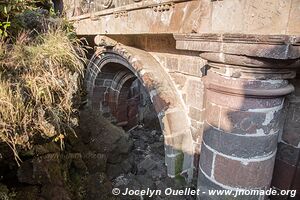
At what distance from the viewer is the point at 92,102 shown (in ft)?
14.6

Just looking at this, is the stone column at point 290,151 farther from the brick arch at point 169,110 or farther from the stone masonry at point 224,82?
the brick arch at point 169,110

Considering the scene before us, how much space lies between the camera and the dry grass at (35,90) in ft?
5.27

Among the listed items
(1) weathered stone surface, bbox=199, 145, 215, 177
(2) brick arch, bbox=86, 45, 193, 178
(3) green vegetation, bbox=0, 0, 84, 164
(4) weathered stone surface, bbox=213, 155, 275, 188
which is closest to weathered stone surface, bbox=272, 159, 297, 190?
(4) weathered stone surface, bbox=213, 155, 275, 188

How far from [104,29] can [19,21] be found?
104cm

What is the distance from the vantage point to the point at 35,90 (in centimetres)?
183

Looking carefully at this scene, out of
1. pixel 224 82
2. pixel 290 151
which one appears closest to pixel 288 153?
pixel 290 151

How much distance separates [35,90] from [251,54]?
1.67 metres

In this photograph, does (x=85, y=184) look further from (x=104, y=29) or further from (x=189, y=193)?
(x=104, y=29)

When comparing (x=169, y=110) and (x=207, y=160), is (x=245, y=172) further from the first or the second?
(x=169, y=110)

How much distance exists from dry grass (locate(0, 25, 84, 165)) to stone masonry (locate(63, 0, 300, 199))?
873 millimetres

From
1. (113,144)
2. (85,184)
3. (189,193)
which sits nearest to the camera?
(85,184)

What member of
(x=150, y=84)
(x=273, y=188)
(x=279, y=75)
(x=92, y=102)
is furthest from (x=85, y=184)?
(x=92, y=102)

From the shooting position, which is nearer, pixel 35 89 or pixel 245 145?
pixel 245 145

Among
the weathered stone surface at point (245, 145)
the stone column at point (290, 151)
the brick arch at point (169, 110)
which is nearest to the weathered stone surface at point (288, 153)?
the stone column at point (290, 151)
